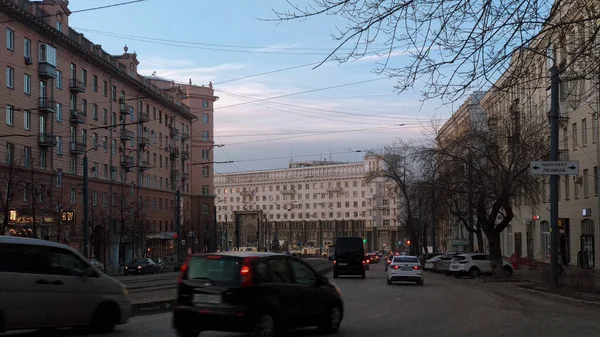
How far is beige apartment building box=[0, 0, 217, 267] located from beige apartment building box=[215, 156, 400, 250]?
61.7 m

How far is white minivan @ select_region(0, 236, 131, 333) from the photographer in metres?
11.3

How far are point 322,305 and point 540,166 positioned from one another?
15858mm

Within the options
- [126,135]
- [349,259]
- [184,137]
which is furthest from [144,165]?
[349,259]

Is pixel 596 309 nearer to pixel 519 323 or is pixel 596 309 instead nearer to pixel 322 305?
pixel 519 323

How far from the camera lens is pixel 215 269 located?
1157cm

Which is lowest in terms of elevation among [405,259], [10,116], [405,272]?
[405,272]

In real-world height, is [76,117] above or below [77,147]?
above

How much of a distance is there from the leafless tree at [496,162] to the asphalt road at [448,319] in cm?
1503

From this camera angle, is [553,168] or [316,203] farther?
[316,203]

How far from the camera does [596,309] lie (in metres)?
19.6

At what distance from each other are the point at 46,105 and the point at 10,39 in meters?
6.12

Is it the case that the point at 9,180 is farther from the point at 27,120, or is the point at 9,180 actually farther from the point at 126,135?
the point at 126,135

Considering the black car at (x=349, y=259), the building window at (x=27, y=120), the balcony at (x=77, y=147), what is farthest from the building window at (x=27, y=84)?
the black car at (x=349, y=259)

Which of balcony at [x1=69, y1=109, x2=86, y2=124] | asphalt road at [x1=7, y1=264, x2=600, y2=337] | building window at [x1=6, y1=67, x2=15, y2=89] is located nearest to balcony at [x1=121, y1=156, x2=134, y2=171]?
balcony at [x1=69, y1=109, x2=86, y2=124]
